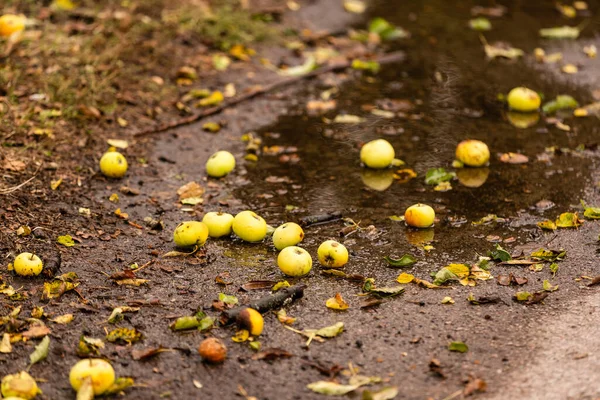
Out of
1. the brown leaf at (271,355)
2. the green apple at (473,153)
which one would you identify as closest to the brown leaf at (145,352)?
the brown leaf at (271,355)

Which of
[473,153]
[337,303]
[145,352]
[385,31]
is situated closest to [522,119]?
[473,153]

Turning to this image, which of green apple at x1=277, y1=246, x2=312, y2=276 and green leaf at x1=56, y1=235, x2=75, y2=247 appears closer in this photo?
green apple at x1=277, y1=246, x2=312, y2=276

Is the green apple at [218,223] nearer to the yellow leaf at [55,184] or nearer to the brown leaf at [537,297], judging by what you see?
the yellow leaf at [55,184]

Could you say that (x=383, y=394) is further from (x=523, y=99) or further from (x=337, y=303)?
(x=523, y=99)

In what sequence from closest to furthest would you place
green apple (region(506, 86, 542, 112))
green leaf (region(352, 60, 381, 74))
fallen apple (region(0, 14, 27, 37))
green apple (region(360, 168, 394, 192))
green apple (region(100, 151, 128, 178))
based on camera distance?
green apple (region(100, 151, 128, 178))
green apple (region(360, 168, 394, 192))
fallen apple (region(0, 14, 27, 37))
green apple (region(506, 86, 542, 112))
green leaf (region(352, 60, 381, 74))

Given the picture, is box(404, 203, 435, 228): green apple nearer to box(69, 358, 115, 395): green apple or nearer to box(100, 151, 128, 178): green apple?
box(100, 151, 128, 178): green apple

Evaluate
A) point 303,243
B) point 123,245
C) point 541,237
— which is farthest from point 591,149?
point 123,245

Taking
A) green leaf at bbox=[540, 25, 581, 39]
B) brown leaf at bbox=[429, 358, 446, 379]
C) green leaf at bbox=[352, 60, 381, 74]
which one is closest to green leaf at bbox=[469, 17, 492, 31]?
green leaf at bbox=[540, 25, 581, 39]
